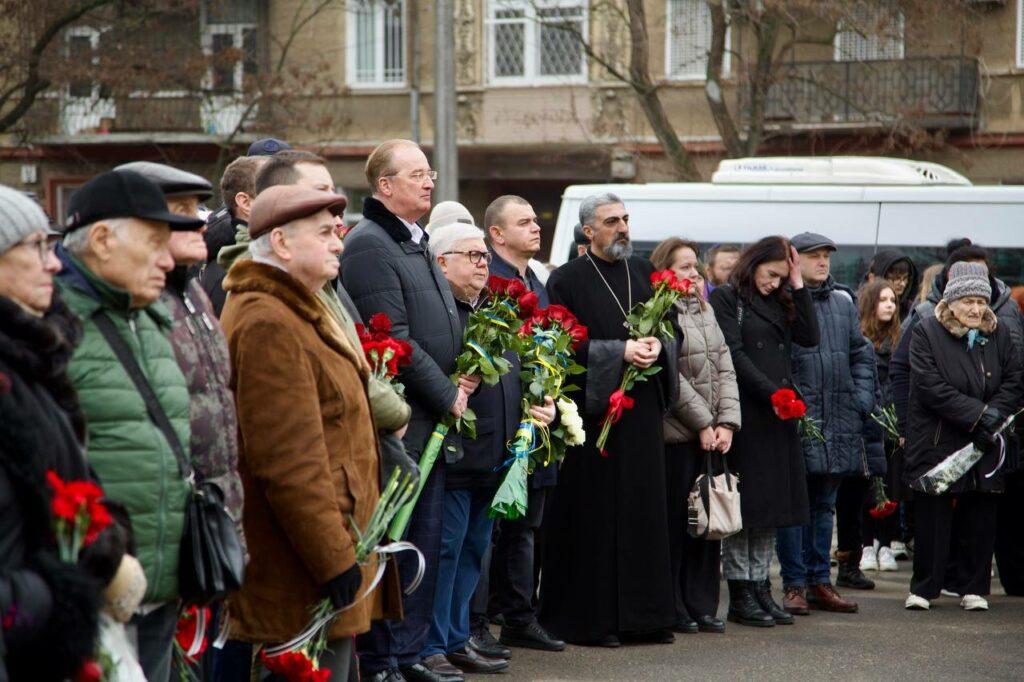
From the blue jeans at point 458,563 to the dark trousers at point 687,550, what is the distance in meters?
1.43

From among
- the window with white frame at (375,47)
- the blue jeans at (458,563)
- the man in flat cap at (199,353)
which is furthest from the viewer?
the window with white frame at (375,47)

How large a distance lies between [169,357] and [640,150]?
20.7 m

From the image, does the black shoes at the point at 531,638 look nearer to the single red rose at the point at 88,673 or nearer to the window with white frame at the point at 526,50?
the single red rose at the point at 88,673

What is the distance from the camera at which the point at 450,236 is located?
711 cm

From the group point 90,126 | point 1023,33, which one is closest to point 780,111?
point 1023,33

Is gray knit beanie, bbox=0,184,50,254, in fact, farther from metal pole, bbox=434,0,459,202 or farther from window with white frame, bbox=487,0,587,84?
window with white frame, bbox=487,0,587,84

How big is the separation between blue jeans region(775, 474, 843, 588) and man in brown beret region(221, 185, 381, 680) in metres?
4.43

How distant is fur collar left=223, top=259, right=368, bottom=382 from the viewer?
4.96 meters

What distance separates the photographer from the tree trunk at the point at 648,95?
824 inches

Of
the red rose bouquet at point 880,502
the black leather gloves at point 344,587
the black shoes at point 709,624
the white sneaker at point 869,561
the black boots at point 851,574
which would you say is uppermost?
the black leather gloves at point 344,587

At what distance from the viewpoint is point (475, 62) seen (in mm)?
26016

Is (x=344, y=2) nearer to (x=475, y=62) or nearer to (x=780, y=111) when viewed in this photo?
(x=475, y=62)

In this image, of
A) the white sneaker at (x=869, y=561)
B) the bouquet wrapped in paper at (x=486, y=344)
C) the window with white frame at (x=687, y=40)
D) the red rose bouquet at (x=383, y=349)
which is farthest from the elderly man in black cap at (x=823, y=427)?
the window with white frame at (x=687, y=40)

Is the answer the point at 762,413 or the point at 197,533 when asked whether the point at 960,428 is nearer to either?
the point at 762,413
